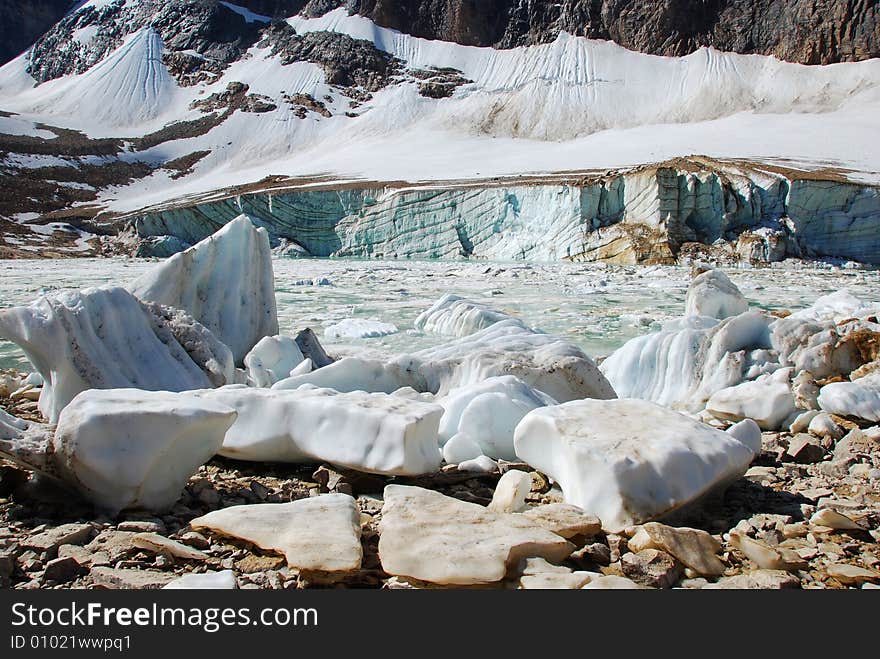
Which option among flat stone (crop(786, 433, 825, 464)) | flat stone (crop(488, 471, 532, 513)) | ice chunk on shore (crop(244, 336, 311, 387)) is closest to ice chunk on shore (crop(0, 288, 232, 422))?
ice chunk on shore (crop(244, 336, 311, 387))

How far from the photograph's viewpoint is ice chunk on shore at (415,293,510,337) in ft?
19.8

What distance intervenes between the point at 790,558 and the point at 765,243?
67.6 ft

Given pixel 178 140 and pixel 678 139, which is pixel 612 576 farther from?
pixel 178 140

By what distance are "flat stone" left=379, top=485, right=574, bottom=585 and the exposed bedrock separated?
19055 mm

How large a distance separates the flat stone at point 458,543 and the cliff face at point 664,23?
5647 centimetres

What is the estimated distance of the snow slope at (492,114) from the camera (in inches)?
1453

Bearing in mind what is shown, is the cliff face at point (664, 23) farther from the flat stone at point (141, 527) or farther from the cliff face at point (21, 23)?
the flat stone at point (141, 527)

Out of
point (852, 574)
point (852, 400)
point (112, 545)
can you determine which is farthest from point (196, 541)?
point (852, 400)

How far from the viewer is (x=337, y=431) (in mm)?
2059

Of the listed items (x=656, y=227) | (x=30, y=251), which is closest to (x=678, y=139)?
(x=656, y=227)

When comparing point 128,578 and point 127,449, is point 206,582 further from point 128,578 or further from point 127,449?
point 127,449

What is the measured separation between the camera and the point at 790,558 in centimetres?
145

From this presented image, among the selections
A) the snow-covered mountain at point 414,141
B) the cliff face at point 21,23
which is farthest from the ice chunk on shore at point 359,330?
the cliff face at point 21,23

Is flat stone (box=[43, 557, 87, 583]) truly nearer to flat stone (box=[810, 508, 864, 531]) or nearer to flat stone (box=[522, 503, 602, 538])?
flat stone (box=[522, 503, 602, 538])
